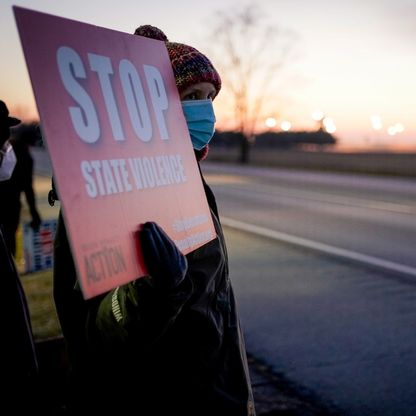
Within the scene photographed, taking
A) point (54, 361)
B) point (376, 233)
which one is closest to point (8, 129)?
point (54, 361)

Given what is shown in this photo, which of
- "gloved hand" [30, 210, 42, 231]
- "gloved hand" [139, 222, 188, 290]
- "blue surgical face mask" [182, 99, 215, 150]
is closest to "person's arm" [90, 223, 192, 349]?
"gloved hand" [139, 222, 188, 290]

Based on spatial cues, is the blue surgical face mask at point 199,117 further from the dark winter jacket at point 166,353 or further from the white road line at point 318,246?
the white road line at point 318,246

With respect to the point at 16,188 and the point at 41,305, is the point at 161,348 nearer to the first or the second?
the point at 41,305

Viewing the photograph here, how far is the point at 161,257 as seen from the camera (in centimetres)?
120

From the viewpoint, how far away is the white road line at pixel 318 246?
706 cm

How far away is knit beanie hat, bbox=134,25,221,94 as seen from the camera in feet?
5.49

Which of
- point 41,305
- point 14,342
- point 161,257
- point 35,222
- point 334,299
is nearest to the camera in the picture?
point 161,257

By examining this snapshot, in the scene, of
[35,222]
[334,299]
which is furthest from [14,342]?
[35,222]

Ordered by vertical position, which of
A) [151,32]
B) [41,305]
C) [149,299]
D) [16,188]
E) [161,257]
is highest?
[151,32]

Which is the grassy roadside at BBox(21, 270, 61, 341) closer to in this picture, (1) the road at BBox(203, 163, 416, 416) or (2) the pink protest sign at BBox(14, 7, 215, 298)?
(1) the road at BBox(203, 163, 416, 416)

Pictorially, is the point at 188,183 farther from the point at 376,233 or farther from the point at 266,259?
the point at 376,233

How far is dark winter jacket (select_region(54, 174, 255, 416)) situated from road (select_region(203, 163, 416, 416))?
220cm

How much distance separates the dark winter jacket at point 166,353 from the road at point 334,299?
2196 millimetres

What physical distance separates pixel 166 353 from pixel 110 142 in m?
0.61
